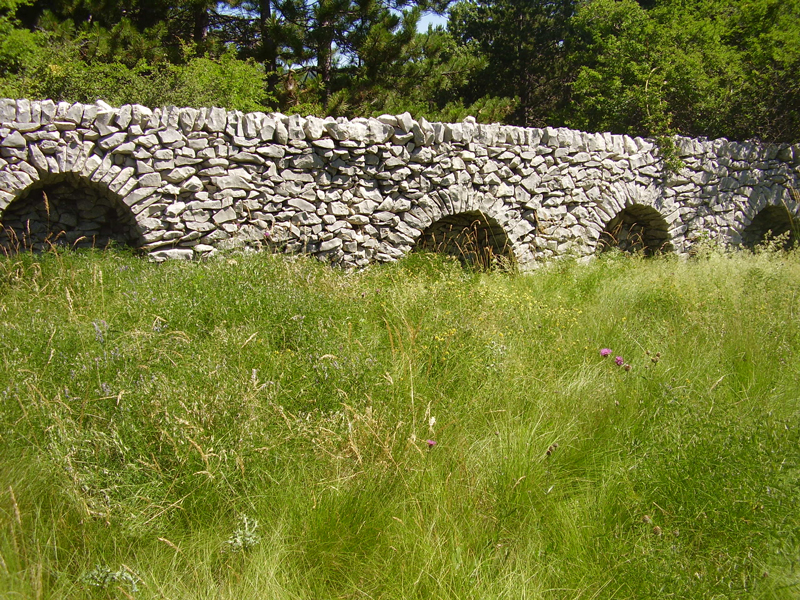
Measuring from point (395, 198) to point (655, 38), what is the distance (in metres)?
10.4

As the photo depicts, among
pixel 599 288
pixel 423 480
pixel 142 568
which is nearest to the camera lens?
pixel 142 568

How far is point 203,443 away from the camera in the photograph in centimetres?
280

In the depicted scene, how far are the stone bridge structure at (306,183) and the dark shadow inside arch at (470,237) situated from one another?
0.09 feet

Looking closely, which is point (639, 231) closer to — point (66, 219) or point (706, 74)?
point (706, 74)

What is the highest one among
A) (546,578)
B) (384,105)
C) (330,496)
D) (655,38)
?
(655,38)

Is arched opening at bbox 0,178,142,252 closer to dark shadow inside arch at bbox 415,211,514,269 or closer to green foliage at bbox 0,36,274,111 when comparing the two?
green foliage at bbox 0,36,274,111

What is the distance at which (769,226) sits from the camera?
12.5m

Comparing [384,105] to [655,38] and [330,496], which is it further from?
[330,496]

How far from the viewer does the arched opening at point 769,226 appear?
1184 cm

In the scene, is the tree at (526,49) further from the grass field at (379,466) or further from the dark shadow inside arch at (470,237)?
the grass field at (379,466)

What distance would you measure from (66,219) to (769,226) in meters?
13.3

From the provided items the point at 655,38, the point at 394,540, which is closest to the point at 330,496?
the point at 394,540

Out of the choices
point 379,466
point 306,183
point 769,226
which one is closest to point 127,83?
point 306,183

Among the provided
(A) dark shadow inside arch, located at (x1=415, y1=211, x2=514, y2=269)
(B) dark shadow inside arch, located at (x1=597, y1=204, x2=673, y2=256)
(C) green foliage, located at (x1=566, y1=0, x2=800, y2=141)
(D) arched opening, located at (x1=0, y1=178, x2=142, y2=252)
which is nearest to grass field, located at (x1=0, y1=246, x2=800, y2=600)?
(D) arched opening, located at (x1=0, y1=178, x2=142, y2=252)
